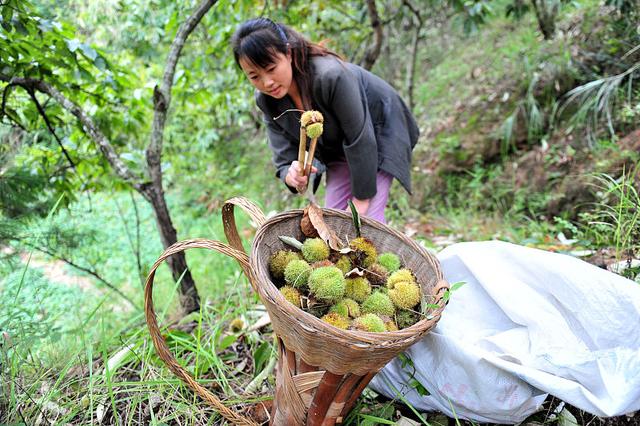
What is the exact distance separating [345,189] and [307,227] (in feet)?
2.41

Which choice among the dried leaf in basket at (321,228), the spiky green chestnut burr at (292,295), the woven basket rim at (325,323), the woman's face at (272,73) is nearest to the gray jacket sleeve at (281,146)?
the woman's face at (272,73)

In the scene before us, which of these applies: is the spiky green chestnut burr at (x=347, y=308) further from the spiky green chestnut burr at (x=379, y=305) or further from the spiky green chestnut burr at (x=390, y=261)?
the spiky green chestnut burr at (x=390, y=261)

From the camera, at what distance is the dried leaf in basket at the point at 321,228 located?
4.36 feet

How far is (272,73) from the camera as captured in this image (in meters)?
1.51

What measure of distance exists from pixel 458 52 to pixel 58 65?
5.29 meters

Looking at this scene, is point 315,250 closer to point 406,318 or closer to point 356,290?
point 356,290

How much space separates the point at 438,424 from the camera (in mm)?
1395

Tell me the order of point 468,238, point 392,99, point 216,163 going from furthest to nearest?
point 216,163, point 468,238, point 392,99

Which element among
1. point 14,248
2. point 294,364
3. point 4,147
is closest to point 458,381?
point 294,364

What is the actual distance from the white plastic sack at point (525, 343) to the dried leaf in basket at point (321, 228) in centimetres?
44

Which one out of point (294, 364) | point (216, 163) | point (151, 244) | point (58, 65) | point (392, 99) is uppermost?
point (58, 65)

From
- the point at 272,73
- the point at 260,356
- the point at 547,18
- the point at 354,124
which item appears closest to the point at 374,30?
the point at 354,124

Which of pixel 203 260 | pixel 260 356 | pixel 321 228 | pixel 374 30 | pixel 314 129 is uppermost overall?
pixel 374 30

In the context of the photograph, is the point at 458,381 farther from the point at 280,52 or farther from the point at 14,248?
the point at 14,248
